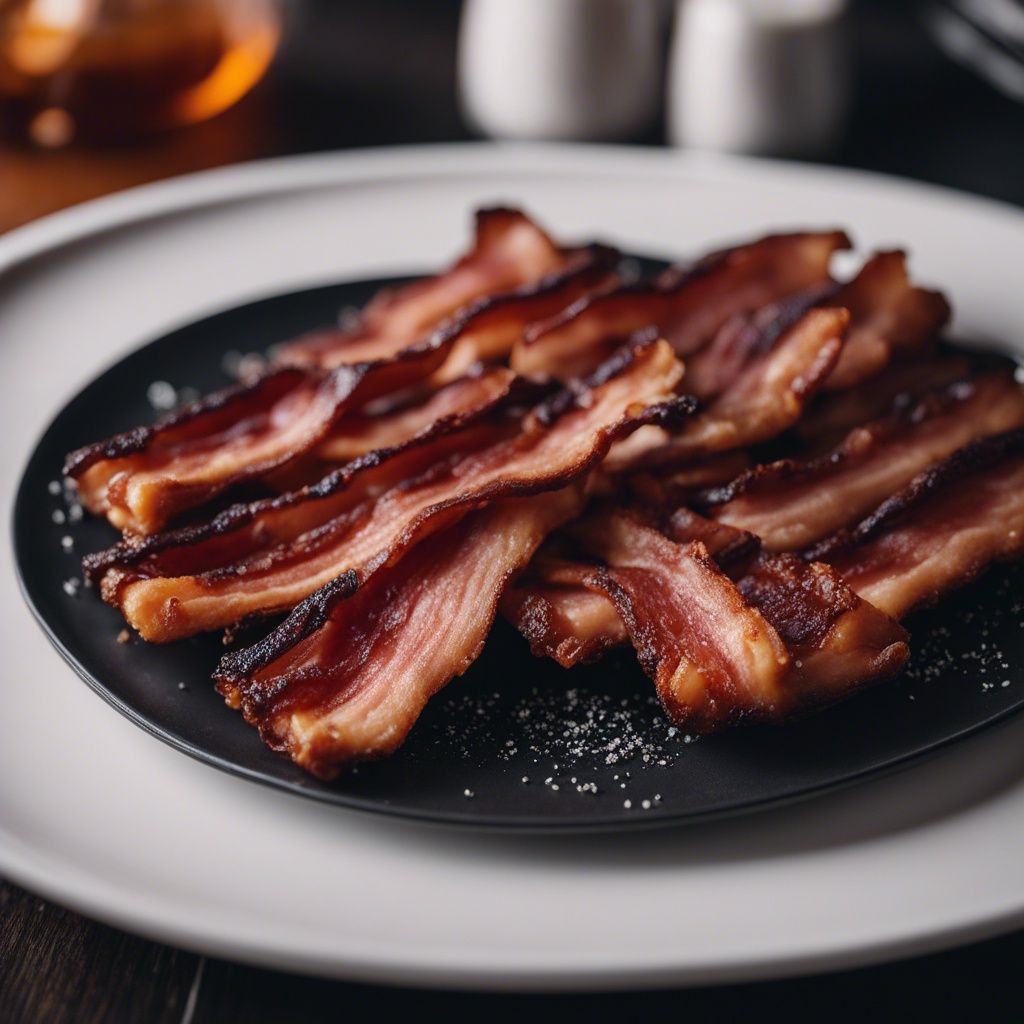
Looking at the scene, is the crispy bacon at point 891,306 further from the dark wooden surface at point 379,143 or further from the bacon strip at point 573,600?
the dark wooden surface at point 379,143

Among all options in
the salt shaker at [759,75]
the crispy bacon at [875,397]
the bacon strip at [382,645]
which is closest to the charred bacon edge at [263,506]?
the bacon strip at [382,645]

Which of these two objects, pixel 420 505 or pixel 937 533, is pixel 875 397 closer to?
pixel 937 533

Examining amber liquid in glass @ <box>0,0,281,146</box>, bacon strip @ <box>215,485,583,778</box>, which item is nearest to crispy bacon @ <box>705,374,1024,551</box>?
bacon strip @ <box>215,485,583,778</box>

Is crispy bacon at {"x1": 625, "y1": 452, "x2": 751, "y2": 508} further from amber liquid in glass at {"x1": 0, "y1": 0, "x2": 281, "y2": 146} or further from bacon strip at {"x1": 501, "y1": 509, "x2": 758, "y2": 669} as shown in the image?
amber liquid in glass at {"x1": 0, "y1": 0, "x2": 281, "y2": 146}

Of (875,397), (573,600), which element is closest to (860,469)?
(875,397)

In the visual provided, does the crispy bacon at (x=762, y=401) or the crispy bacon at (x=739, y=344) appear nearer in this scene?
the crispy bacon at (x=762, y=401)

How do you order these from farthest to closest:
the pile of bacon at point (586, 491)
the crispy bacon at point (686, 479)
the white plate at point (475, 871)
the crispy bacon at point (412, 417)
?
the crispy bacon at point (412, 417) < the crispy bacon at point (686, 479) < the pile of bacon at point (586, 491) < the white plate at point (475, 871)

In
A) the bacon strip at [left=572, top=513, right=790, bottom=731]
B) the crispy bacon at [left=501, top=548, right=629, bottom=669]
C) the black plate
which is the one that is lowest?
the black plate
